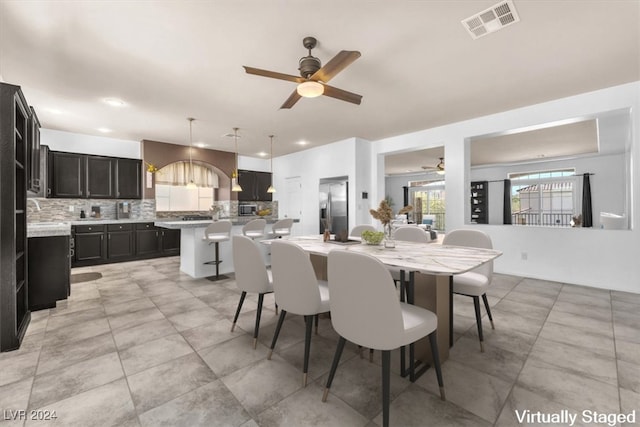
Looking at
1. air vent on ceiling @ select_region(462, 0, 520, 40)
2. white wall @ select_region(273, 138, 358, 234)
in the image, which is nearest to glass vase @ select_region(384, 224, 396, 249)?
air vent on ceiling @ select_region(462, 0, 520, 40)

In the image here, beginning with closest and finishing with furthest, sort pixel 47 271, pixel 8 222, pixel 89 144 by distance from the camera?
pixel 8 222
pixel 47 271
pixel 89 144

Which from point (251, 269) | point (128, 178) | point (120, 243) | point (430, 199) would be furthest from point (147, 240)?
point (430, 199)

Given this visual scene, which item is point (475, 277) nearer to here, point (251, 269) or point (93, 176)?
point (251, 269)

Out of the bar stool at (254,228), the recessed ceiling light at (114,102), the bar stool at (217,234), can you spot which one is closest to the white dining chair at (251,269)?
the bar stool at (217,234)

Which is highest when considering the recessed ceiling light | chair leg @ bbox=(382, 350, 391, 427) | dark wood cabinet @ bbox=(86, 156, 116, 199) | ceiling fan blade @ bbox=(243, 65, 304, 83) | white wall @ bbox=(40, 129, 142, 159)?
the recessed ceiling light

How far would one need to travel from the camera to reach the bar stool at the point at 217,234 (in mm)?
4312

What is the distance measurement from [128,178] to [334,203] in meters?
4.56

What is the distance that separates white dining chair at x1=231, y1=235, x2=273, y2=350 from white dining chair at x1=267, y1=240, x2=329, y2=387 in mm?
267

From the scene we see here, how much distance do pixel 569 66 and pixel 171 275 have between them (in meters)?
6.11

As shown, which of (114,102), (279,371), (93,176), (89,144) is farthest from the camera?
(89,144)

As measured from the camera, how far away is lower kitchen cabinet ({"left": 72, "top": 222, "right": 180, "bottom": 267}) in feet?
17.4

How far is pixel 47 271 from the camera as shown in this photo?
3092mm

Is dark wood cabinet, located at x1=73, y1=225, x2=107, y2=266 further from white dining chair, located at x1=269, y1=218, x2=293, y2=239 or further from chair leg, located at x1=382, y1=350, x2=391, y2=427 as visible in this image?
chair leg, located at x1=382, y1=350, x2=391, y2=427

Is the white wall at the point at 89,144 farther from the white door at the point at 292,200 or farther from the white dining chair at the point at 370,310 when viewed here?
the white dining chair at the point at 370,310
